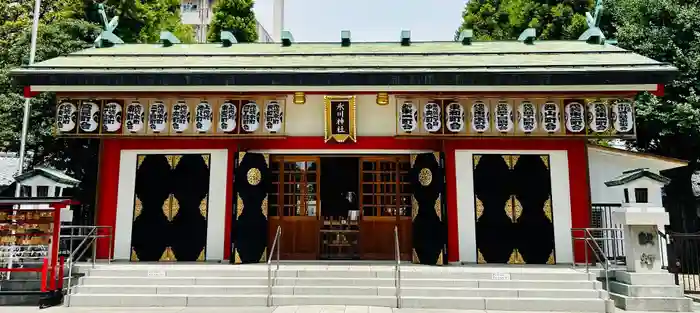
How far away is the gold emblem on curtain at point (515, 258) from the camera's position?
35.0 ft

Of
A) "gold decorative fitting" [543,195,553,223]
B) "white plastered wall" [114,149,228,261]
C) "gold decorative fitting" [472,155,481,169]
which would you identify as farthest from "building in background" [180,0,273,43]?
"gold decorative fitting" [543,195,553,223]

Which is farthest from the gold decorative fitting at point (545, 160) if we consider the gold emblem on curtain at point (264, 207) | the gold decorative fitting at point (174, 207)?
the gold decorative fitting at point (174, 207)

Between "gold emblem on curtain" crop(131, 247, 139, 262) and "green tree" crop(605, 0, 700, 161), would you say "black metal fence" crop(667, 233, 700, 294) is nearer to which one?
"green tree" crop(605, 0, 700, 161)

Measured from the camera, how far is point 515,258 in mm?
10695

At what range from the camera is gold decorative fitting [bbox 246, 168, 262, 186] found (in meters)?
10.8

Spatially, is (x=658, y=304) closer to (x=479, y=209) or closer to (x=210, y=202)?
(x=479, y=209)

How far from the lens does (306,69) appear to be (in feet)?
34.2

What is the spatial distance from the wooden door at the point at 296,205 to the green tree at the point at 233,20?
13197 millimetres

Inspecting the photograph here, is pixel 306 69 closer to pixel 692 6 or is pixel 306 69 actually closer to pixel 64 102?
pixel 64 102

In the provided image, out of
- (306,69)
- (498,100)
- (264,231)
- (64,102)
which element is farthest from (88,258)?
Result: (498,100)

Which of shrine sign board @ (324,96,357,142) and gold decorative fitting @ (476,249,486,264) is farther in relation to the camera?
shrine sign board @ (324,96,357,142)

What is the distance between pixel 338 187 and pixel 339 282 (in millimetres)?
2868

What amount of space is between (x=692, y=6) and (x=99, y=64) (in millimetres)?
17453

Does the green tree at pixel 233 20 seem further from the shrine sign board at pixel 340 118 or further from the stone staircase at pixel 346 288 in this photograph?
the stone staircase at pixel 346 288
